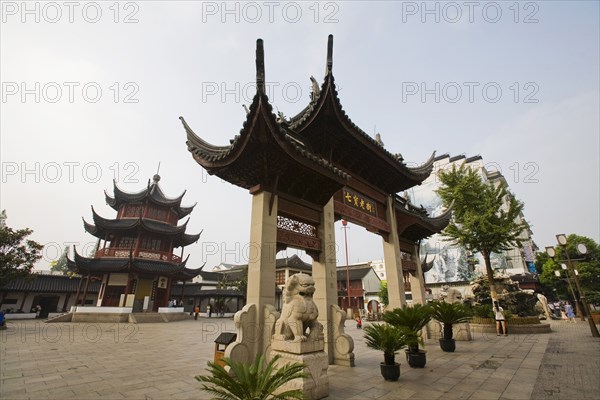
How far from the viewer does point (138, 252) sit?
96.4 ft

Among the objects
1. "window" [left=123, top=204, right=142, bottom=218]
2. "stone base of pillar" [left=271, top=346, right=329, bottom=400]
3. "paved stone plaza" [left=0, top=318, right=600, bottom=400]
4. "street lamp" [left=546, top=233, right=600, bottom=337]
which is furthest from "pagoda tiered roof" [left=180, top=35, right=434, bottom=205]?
"window" [left=123, top=204, right=142, bottom=218]

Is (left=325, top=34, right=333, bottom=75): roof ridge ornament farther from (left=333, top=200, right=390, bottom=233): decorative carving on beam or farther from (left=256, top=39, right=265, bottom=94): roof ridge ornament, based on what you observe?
(left=333, top=200, right=390, bottom=233): decorative carving on beam

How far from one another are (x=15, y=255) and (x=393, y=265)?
2557 centimetres

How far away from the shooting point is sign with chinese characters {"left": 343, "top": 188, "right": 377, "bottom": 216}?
10.8 meters

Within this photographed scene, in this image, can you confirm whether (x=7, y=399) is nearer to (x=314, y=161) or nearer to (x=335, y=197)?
(x=314, y=161)

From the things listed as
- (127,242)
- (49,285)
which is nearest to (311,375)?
(127,242)

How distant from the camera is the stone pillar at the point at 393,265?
37.7 ft

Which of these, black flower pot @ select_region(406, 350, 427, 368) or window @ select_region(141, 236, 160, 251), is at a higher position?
window @ select_region(141, 236, 160, 251)


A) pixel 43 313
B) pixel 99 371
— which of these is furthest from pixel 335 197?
pixel 43 313

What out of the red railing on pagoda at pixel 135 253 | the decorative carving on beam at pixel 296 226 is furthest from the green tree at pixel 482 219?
the red railing on pagoda at pixel 135 253

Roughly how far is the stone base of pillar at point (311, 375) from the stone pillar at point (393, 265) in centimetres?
685

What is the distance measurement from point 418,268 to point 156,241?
94.7 feet

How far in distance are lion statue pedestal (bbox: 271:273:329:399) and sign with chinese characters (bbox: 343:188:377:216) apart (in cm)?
537

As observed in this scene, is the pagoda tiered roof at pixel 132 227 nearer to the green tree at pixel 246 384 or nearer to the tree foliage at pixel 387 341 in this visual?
the tree foliage at pixel 387 341
